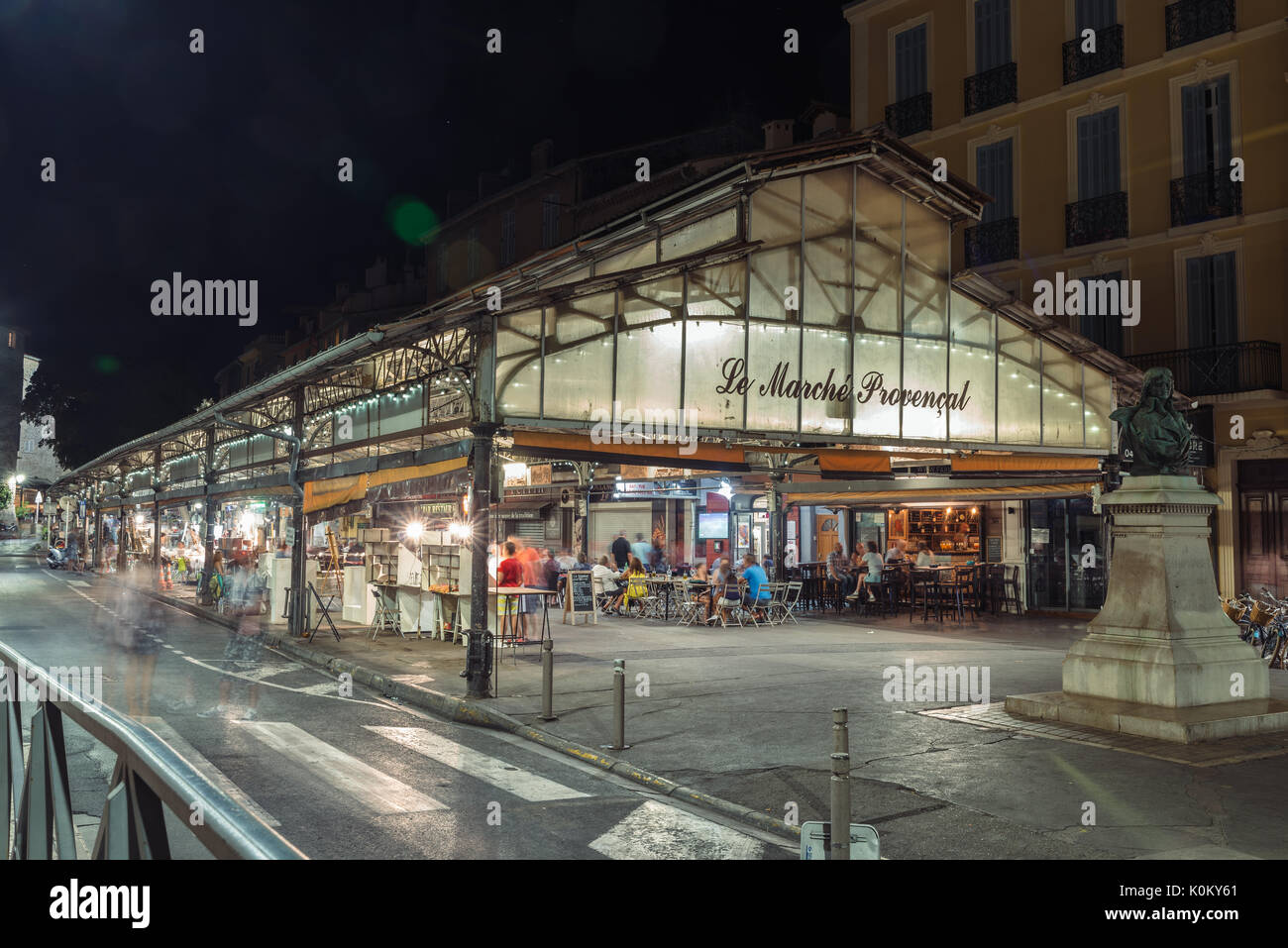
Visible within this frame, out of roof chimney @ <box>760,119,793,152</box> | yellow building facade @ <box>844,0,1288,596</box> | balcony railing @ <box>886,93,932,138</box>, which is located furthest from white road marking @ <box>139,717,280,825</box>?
roof chimney @ <box>760,119,793,152</box>

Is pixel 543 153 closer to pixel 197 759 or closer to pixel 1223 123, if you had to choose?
pixel 1223 123

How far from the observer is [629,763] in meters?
8.80

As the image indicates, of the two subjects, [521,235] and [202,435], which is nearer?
[202,435]

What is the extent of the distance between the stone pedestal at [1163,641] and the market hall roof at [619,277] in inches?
275

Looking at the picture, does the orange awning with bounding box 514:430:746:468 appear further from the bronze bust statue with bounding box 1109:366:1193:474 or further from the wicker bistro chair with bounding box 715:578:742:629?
the bronze bust statue with bounding box 1109:366:1193:474

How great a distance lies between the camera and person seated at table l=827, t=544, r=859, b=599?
2489 centimetres

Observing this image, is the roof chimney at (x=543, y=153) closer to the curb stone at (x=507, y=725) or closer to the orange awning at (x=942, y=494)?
the orange awning at (x=942, y=494)

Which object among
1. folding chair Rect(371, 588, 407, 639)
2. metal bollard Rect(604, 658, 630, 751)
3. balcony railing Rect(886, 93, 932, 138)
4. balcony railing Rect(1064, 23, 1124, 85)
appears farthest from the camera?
balcony railing Rect(886, 93, 932, 138)

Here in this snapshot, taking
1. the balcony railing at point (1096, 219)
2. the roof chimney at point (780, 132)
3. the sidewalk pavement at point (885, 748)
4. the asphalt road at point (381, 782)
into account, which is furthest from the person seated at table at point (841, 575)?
the roof chimney at point (780, 132)

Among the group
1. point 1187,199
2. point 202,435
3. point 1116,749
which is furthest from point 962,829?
point 202,435

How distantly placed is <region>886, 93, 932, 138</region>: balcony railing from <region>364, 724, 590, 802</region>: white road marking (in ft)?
72.3
